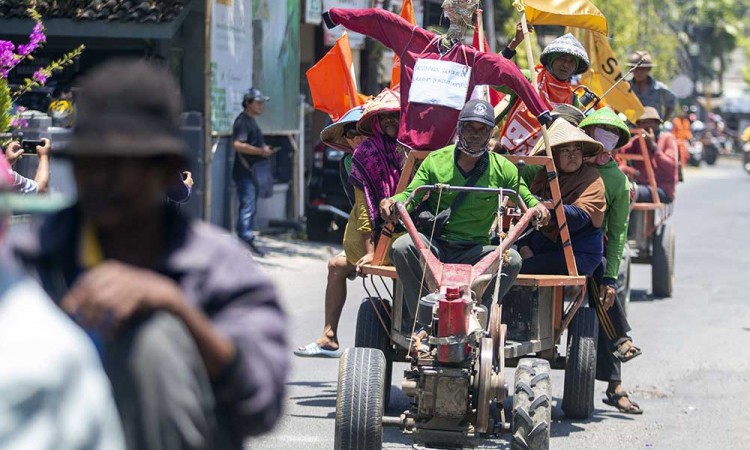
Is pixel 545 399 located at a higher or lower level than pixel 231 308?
lower

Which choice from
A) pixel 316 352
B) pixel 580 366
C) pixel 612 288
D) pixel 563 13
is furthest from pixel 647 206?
pixel 580 366

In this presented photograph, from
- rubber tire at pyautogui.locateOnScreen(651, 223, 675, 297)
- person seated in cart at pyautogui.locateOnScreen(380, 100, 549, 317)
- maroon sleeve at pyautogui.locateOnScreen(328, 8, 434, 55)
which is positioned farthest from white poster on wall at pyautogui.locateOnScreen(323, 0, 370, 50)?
person seated in cart at pyautogui.locateOnScreen(380, 100, 549, 317)

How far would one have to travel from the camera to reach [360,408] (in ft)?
21.4

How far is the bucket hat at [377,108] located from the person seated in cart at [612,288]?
1.21 metres

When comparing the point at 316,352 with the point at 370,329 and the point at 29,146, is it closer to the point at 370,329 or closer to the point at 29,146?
the point at 370,329

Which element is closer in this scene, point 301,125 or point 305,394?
point 305,394

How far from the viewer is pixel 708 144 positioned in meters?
46.5

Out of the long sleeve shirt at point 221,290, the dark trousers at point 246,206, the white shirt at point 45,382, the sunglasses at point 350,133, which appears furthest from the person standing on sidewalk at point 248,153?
the white shirt at point 45,382

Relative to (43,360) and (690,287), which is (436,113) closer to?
(43,360)

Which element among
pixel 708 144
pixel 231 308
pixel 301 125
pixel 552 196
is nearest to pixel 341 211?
pixel 301 125

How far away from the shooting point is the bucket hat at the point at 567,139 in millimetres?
7922

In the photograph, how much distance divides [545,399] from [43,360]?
4.74 metres

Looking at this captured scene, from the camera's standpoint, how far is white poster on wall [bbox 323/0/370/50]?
19.9 meters

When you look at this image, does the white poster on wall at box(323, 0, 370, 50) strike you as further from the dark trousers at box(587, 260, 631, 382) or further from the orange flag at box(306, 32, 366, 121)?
the dark trousers at box(587, 260, 631, 382)
